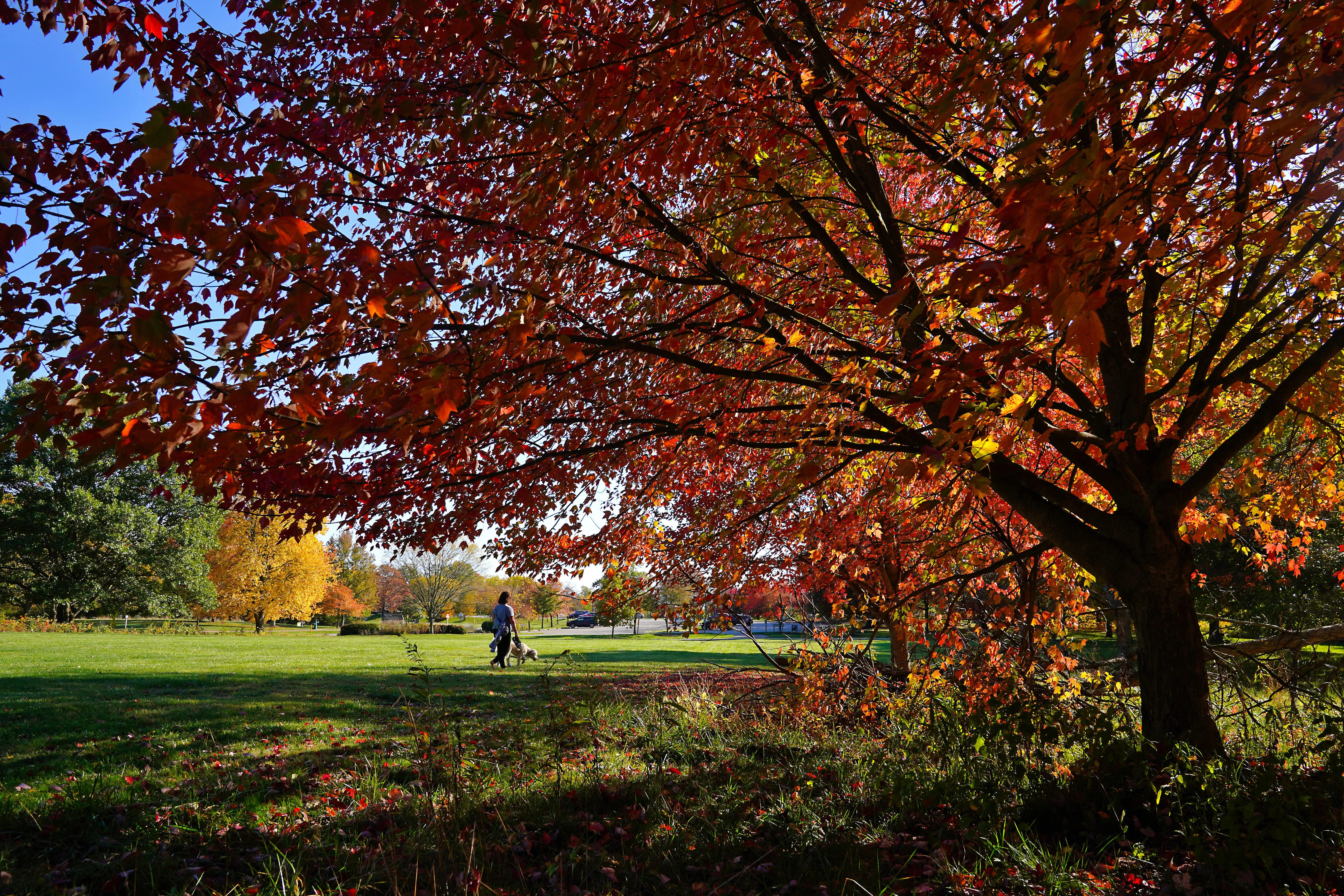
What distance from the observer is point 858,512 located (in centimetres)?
614

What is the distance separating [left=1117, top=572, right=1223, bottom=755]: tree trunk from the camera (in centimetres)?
444

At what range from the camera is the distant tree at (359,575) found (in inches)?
2261

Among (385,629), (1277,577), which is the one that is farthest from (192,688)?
(385,629)

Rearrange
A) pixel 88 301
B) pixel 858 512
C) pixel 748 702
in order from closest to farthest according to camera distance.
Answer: pixel 88 301, pixel 858 512, pixel 748 702

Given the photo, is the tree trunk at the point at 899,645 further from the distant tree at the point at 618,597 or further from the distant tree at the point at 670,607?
the distant tree at the point at 618,597

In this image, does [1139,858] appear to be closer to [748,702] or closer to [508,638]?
[748,702]

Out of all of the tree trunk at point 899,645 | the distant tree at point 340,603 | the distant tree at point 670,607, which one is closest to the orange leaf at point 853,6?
the distant tree at point 670,607

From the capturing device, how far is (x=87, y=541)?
29875mm

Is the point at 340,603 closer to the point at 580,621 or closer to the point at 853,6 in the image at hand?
the point at 580,621

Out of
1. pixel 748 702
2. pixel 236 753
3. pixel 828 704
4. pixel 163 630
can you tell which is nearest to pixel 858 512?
pixel 828 704

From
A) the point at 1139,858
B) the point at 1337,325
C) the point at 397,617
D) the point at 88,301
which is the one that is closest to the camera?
the point at 88,301

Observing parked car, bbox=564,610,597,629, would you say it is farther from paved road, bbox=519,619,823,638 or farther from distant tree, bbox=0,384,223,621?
distant tree, bbox=0,384,223,621

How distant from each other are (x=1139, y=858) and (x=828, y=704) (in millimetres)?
3744

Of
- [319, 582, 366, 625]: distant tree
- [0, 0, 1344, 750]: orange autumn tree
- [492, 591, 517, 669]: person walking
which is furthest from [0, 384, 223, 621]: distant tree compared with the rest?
[0, 0, 1344, 750]: orange autumn tree
